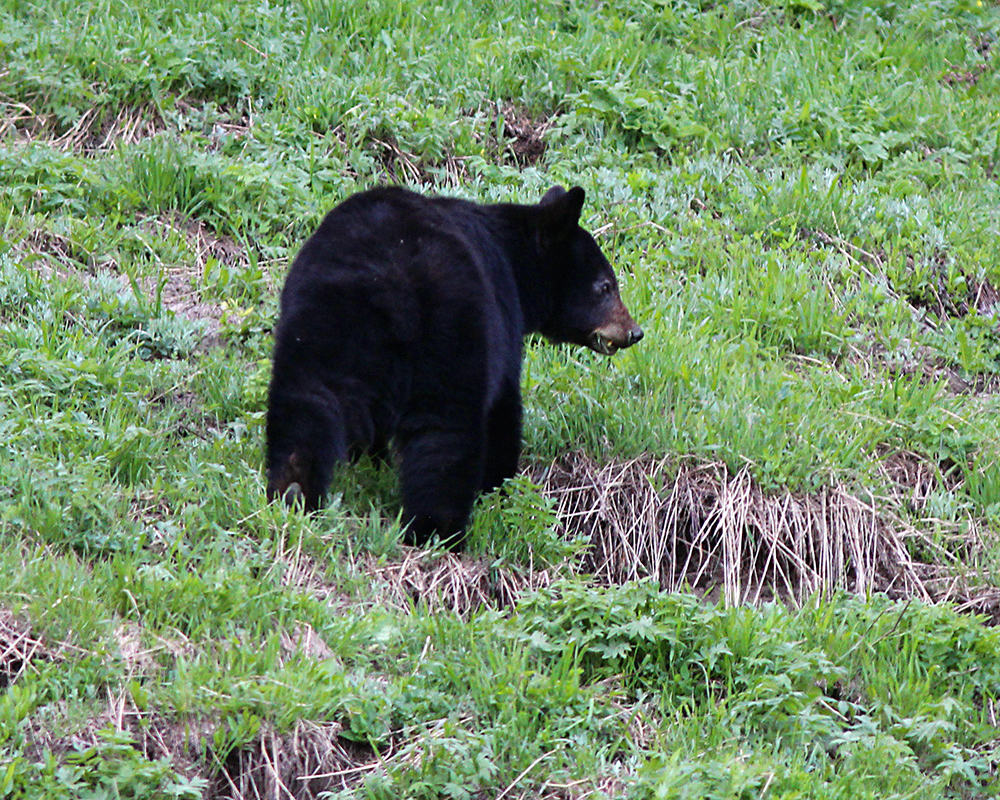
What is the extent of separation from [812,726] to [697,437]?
1.70 m

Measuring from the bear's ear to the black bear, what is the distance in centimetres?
51

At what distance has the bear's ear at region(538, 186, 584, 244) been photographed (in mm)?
5453

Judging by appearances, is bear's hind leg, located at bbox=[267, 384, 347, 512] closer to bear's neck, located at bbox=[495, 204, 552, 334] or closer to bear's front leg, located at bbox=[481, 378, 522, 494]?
bear's front leg, located at bbox=[481, 378, 522, 494]

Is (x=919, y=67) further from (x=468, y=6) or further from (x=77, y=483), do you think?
(x=77, y=483)

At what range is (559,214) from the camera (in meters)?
5.52

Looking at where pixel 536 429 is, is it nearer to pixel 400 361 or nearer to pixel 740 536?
pixel 740 536

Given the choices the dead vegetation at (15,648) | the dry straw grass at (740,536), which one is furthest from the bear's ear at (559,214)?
the dead vegetation at (15,648)

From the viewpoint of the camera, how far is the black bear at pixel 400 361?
171 inches

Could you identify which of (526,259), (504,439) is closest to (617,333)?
(526,259)

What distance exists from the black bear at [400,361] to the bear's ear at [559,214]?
51cm

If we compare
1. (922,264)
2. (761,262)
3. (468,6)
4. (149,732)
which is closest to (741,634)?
(149,732)

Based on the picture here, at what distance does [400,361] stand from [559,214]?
139 centimetres

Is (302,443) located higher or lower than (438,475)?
higher

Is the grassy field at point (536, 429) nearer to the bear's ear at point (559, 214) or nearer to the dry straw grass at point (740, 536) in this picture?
the dry straw grass at point (740, 536)
